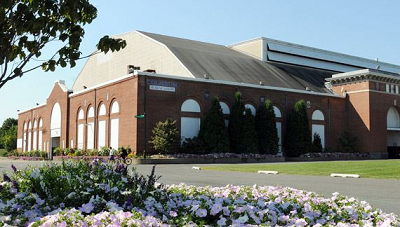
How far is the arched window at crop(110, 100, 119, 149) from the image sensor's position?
1618 inches

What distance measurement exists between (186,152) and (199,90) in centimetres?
614

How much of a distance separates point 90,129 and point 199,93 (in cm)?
1352

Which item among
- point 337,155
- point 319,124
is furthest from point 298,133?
point 337,155

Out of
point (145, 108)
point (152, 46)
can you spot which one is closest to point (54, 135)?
point (152, 46)

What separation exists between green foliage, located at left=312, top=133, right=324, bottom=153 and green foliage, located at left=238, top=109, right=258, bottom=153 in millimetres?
9174

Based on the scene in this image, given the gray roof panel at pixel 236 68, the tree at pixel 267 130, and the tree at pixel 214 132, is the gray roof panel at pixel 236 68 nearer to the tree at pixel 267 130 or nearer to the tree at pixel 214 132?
the tree at pixel 267 130

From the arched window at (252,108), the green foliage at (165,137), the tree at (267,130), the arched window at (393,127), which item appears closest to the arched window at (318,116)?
the tree at (267,130)

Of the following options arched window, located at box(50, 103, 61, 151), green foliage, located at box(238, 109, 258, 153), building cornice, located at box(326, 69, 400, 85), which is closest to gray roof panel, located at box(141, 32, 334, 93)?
building cornice, located at box(326, 69, 400, 85)

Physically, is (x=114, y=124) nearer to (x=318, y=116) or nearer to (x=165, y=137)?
(x=165, y=137)

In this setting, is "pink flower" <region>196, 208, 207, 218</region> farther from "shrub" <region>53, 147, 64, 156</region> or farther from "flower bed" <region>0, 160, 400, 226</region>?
"shrub" <region>53, 147, 64, 156</region>

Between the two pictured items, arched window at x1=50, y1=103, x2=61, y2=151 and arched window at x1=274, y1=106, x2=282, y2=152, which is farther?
arched window at x1=50, y1=103, x2=61, y2=151

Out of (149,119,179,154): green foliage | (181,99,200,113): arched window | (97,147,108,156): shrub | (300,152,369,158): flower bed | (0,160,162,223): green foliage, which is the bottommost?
(300,152,369,158): flower bed

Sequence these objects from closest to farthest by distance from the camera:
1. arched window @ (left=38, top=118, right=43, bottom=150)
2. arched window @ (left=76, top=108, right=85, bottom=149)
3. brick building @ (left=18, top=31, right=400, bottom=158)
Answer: brick building @ (left=18, top=31, right=400, bottom=158) < arched window @ (left=76, top=108, right=85, bottom=149) < arched window @ (left=38, top=118, right=43, bottom=150)

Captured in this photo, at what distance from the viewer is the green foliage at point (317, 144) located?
4728 centimetres
